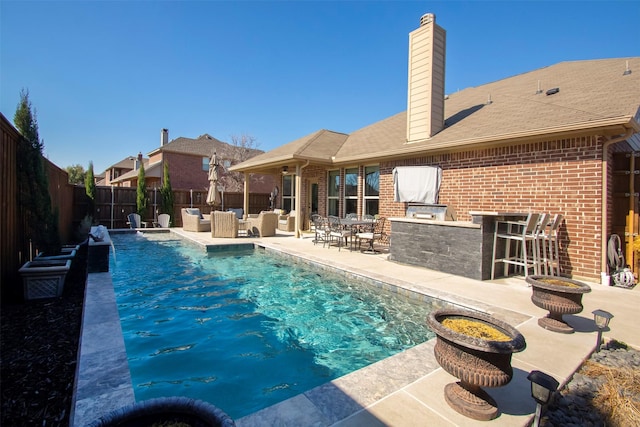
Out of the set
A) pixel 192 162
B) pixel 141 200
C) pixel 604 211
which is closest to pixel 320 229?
pixel 604 211

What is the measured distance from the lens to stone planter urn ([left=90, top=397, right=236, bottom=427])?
1173mm

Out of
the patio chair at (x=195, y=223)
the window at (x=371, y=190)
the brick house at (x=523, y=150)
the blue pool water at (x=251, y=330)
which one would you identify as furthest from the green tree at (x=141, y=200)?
the window at (x=371, y=190)

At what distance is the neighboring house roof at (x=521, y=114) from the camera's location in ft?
18.1

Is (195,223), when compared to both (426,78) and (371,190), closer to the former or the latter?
(371,190)

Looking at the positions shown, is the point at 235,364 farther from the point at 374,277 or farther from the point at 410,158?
the point at 410,158

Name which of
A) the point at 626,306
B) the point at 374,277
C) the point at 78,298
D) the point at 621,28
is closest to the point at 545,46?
the point at 621,28

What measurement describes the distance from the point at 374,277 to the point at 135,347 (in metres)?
3.71

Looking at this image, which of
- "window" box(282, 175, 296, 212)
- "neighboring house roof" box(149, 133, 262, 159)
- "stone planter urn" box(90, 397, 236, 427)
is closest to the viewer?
"stone planter urn" box(90, 397, 236, 427)

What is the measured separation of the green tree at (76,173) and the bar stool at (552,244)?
181ft

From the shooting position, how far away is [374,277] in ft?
18.3

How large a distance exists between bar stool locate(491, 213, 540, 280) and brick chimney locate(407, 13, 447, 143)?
361 centimetres

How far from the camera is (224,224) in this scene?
36.2 feet

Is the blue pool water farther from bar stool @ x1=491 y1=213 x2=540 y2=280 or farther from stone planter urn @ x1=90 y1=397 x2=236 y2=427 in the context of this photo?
bar stool @ x1=491 y1=213 x2=540 y2=280

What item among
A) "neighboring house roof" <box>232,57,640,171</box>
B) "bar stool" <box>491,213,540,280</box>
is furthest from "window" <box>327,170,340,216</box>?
"bar stool" <box>491,213,540,280</box>
